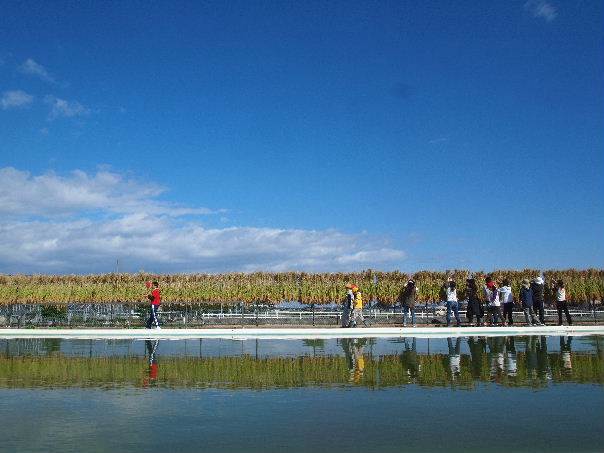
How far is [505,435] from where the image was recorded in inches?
234

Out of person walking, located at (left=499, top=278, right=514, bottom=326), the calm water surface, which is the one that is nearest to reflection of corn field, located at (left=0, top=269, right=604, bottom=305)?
person walking, located at (left=499, top=278, right=514, bottom=326)

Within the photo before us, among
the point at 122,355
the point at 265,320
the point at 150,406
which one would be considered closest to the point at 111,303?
the point at 265,320

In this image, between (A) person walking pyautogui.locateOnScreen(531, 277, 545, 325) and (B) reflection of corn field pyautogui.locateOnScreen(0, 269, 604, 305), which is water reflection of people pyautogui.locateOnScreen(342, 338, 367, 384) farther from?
(B) reflection of corn field pyautogui.locateOnScreen(0, 269, 604, 305)

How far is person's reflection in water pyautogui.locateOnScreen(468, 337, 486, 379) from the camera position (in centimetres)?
1028

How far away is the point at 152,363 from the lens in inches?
479

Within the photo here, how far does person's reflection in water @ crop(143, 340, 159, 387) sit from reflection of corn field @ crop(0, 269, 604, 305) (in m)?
12.5

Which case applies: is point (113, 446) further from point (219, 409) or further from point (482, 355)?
point (482, 355)

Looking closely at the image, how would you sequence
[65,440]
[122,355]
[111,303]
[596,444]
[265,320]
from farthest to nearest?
[111,303]
[265,320]
[122,355]
[65,440]
[596,444]

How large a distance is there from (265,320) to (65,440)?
21.4 m

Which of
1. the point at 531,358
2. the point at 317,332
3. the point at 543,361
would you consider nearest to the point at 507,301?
the point at 317,332

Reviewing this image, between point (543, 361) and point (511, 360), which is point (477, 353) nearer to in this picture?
point (511, 360)

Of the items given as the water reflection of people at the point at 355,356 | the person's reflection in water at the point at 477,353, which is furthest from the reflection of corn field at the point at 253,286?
the person's reflection in water at the point at 477,353

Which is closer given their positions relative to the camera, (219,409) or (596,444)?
(596,444)

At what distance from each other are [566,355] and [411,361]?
12.3 ft
